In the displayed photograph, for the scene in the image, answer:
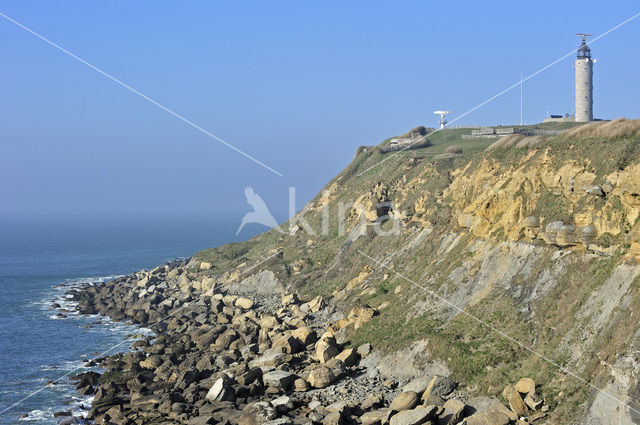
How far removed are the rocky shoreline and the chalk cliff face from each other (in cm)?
158

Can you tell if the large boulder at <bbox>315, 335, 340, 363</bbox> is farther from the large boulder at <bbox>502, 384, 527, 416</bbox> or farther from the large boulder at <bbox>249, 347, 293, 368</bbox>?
the large boulder at <bbox>502, 384, 527, 416</bbox>

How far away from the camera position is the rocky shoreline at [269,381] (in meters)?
30.8

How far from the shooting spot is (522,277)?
122 feet

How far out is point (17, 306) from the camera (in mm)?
78438

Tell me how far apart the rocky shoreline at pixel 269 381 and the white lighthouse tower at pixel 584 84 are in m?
52.1

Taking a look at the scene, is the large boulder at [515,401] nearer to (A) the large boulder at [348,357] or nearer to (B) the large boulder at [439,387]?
(B) the large boulder at [439,387]

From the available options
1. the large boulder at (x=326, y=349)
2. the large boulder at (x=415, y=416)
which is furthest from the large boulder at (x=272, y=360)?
the large boulder at (x=415, y=416)

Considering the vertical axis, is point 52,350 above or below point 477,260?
below

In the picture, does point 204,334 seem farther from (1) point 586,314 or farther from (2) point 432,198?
(1) point 586,314

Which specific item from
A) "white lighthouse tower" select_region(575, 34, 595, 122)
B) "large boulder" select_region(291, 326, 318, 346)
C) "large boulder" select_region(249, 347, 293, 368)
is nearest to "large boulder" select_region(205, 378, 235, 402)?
"large boulder" select_region(249, 347, 293, 368)

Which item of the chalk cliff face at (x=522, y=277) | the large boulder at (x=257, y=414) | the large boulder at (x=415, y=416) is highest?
the chalk cliff face at (x=522, y=277)

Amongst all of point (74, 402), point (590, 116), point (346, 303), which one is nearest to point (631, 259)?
point (346, 303)

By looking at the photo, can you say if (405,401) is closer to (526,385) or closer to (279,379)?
(526,385)

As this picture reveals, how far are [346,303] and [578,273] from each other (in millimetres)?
22026
